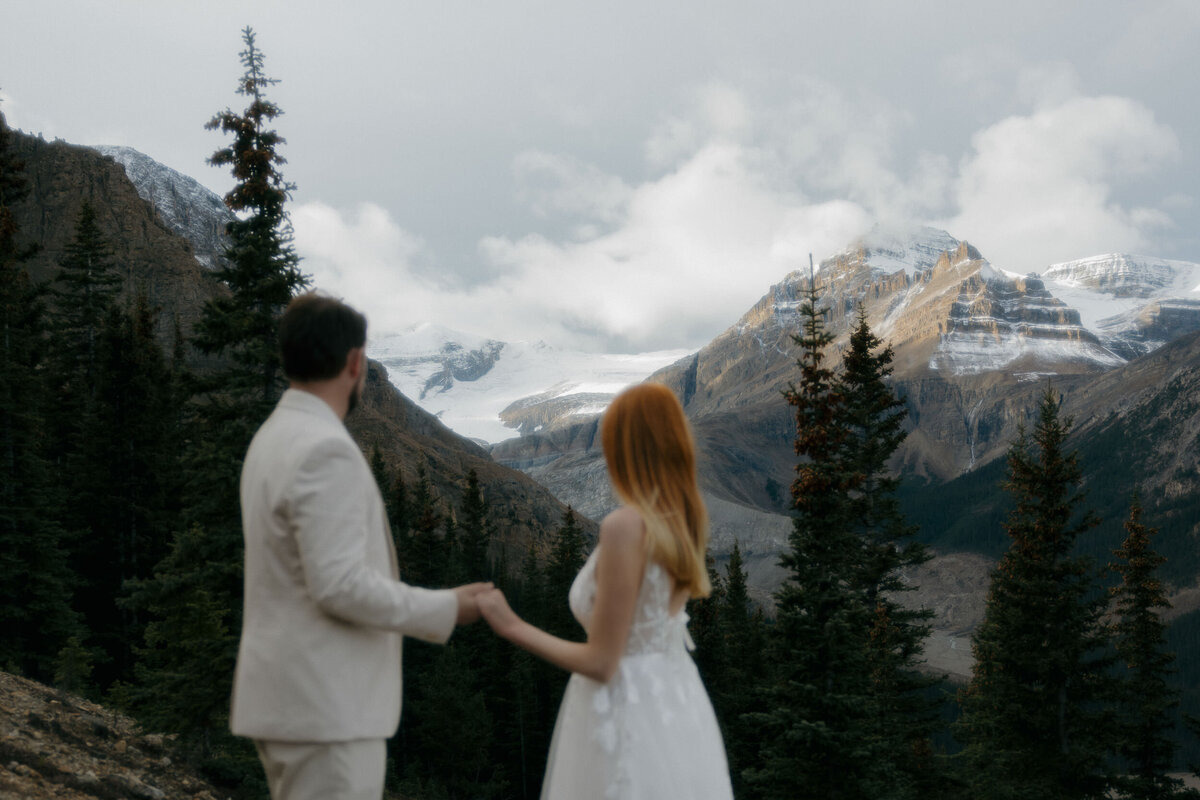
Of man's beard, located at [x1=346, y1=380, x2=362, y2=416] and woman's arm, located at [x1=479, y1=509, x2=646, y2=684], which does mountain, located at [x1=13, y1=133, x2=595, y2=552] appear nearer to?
woman's arm, located at [x1=479, y1=509, x2=646, y2=684]

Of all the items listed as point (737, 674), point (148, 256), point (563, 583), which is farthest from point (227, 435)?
point (148, 256)

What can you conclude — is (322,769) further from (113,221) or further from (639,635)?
(113,221)

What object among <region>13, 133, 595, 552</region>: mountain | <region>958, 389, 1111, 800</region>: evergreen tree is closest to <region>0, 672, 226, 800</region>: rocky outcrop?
<region>958, 389, 1111, 800</region>: evergreen tree

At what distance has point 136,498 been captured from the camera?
33.7 meters

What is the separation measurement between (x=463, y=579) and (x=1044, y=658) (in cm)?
3054

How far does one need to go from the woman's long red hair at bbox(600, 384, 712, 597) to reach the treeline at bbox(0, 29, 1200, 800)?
12807 millimetres

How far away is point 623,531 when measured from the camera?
3.70 meters

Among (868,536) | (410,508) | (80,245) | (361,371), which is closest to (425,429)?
(410,508)

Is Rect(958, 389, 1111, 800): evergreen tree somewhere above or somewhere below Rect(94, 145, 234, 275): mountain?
below

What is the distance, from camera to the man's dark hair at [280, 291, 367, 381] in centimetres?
342

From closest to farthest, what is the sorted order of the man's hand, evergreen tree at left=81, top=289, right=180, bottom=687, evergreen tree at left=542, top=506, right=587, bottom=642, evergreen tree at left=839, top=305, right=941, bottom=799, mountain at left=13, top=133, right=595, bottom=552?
the man's hand, evergreen tree at left=839, top=305, right=941, bottom=799, evergreen tree at left=81, top=289, right=180, bottom=687, evergreen tree at left=542, top=506, right=587, bottom=642, mountain at left=13, top=133, right=595, bottom=552

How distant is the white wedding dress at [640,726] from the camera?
401cm

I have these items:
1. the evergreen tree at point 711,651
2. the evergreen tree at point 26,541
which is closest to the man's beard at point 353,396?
the evergreen tree at point 26,541

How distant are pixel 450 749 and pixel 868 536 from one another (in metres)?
23.9
